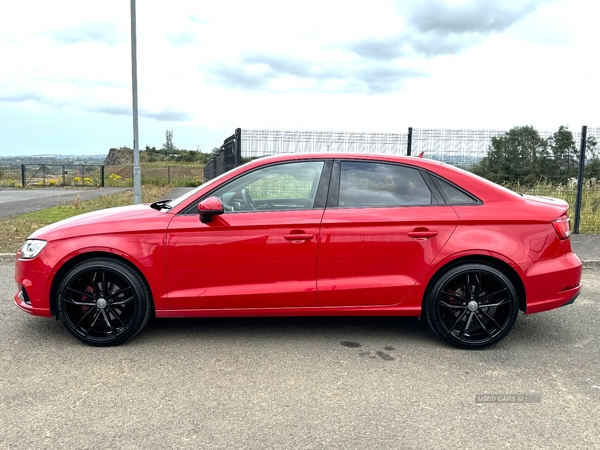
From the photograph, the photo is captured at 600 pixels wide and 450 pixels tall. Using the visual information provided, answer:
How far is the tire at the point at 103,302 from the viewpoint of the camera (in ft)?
13.6

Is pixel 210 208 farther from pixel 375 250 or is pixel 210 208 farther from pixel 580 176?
pixel 580 176

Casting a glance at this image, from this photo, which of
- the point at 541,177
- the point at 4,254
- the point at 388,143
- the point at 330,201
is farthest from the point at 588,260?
the point at 4,254

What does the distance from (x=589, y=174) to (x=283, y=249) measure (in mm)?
8273

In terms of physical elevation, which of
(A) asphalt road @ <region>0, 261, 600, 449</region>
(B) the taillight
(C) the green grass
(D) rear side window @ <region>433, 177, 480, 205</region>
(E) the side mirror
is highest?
(D) rear side window @ <region>433, 177, 480, 205</region>

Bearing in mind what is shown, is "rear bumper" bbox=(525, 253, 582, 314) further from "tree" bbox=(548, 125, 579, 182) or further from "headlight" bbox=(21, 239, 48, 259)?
"tree" bbox=(548, 125, 579, 182)

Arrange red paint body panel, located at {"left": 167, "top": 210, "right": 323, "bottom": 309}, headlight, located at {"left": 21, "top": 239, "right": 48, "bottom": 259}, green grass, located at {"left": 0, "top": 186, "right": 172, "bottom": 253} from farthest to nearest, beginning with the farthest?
green grass, located at {"left": 0, "top": 186, "right": 172, "bottom": 253}
headlight, located at {"left": 21, "top": 239, "right": 48, "bottom": 259}
red paint body panel, located at {"left": 167, "top": 210, "right": 323, "bottom": 309}

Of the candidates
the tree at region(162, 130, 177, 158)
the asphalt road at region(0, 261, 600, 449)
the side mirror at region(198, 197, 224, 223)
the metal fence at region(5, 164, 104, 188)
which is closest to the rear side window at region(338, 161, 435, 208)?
the side mirror at region(198, 197, 224, 223)

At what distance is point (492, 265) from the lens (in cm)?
423

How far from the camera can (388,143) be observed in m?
9.46

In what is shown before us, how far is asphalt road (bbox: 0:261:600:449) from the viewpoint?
115 inches

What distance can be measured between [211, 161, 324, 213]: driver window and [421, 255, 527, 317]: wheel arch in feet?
3.89

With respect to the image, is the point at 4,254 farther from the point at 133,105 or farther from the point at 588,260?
the point at 588,260

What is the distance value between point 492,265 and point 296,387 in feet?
6.32

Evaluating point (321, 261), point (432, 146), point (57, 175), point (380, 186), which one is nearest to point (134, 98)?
point (432, 146)
